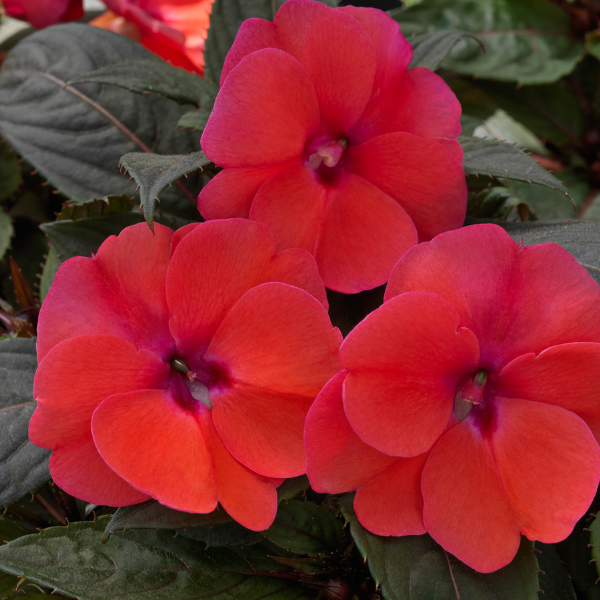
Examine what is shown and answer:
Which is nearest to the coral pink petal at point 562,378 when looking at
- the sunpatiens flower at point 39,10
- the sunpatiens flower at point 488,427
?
the sunpatiens flower at point 488,427

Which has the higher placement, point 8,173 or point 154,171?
point 154,171

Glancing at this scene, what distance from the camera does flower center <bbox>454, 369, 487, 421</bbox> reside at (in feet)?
1.23

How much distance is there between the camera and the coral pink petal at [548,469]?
36 centimetres

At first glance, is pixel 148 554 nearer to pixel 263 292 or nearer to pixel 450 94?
pixel 263 292

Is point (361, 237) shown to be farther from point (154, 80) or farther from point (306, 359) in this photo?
point (154, 80)

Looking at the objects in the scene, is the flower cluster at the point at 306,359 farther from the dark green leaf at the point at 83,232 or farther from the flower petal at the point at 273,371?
the dark green leaf at the point at 83,232

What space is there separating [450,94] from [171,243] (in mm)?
221

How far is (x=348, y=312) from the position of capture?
1.52ft

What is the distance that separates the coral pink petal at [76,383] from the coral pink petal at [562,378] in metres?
0.23

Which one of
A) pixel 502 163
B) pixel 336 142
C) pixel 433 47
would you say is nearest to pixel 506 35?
pixel 433 47

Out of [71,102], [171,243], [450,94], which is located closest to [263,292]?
[171,243]

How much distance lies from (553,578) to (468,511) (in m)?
0.17

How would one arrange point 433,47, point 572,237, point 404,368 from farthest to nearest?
1. point 433,47
2. point 572,237
3. point 404,368

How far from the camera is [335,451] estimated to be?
36 cm
